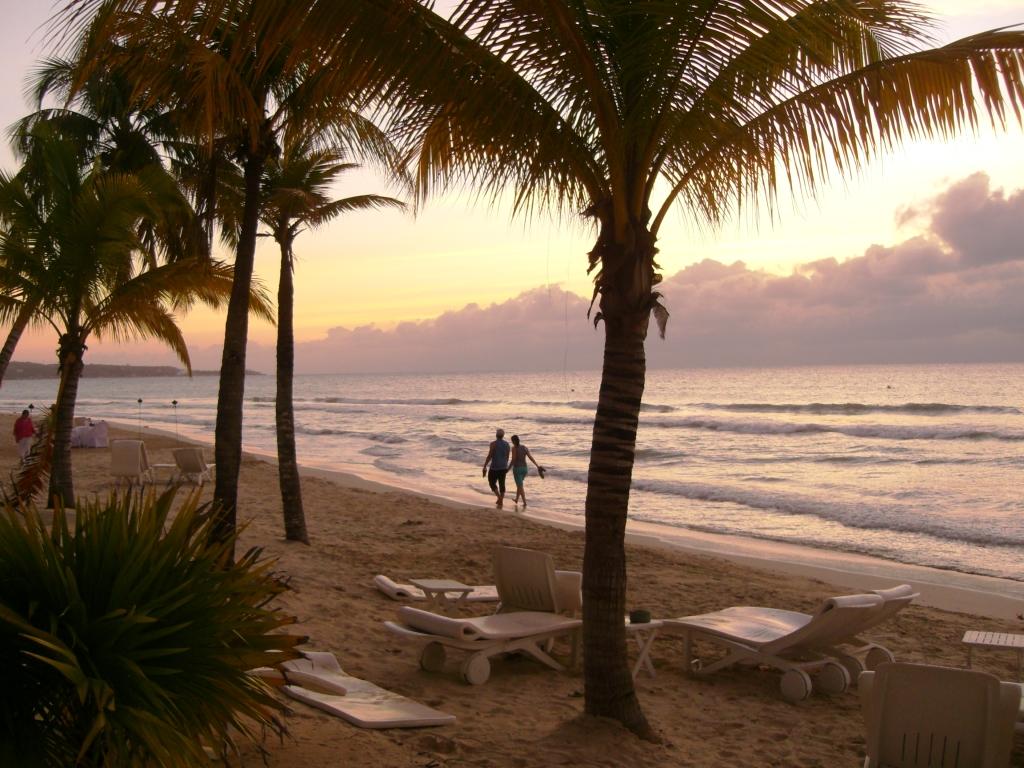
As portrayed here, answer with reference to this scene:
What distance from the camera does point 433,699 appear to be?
5508 mm

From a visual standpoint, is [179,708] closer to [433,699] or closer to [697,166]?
[433,699]

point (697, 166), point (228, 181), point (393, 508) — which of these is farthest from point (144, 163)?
point (697, 166)

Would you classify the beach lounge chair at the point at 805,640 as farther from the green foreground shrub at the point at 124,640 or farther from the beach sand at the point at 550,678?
the green foreground shrub at the point at 124,640

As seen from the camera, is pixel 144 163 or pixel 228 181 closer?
pixel 228 181

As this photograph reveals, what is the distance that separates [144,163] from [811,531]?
1267 centimetres

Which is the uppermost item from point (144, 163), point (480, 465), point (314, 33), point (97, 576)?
point (144, 163)

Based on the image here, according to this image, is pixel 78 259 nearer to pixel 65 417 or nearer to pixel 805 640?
pixel 65 417

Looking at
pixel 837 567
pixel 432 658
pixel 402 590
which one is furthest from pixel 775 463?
pixel 432 658

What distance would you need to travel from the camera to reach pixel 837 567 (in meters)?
12.4

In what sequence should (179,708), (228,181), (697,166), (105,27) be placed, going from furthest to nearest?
(228,181) → (697,166) → (105,27) → (179,708)

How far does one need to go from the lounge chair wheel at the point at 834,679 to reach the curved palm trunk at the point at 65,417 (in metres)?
8.99

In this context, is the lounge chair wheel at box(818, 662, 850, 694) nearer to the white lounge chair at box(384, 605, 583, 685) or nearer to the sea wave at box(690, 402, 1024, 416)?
the white lounge chair at box(384, 605, 583, 685)

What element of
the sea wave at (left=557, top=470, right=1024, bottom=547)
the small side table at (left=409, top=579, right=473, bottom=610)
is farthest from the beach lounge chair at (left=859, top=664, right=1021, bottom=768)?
the sea wave at (left=557, top=470, right=1024, bottom=547)

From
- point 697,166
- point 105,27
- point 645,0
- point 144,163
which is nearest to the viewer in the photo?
point 105,27
